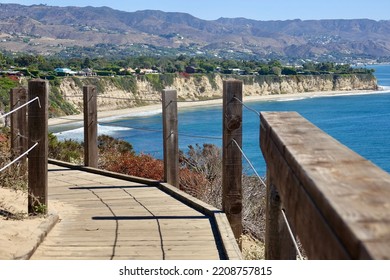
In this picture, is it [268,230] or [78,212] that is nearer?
[268,230]

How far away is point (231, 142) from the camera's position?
5453 mm

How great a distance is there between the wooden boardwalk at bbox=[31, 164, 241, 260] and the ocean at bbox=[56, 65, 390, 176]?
22941 millimetres

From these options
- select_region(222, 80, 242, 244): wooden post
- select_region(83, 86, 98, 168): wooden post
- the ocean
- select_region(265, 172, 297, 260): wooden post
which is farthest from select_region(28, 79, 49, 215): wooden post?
the ocean

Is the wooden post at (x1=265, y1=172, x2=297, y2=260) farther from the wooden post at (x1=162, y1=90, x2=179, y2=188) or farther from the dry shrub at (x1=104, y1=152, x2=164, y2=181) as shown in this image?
the dry shrub at (x1=104, y1=152, x2=164, y2=181)

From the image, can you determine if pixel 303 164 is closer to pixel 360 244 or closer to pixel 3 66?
pixel 360 244

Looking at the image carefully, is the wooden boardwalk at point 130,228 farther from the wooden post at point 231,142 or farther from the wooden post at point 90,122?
the wooden post at point 90,122

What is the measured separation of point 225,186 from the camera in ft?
18.2

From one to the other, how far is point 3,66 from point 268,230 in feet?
289

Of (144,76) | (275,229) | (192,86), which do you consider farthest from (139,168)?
(192,86)

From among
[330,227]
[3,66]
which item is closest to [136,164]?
[330,227]

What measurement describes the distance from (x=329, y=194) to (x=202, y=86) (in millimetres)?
96617

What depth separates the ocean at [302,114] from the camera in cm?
4541

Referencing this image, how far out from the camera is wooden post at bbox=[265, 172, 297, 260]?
8.85 ft

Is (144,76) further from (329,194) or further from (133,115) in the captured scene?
(329,194)
